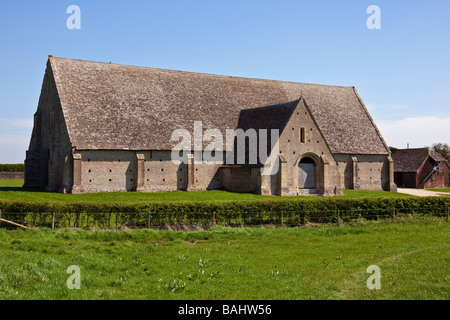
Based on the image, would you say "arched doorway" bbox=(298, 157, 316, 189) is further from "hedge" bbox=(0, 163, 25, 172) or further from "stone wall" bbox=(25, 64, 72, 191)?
"hedge" bbox=(0, 163, 25, 172)

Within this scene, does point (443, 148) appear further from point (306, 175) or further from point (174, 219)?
point (174, 219)

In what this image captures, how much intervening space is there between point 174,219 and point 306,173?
21.2m

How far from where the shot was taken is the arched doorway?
38.5 metres

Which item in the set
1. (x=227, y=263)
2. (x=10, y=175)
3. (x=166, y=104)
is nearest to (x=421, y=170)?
(x=166, y=104)

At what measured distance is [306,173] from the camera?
127 ft

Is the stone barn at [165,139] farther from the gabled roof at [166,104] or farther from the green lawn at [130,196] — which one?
the green lawn at [130,196]

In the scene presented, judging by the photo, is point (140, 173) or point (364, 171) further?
point (364, 171)

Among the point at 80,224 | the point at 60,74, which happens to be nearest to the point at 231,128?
the point at 60,74

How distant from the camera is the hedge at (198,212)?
1934 cm

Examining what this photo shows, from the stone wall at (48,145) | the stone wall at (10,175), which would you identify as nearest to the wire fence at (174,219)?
the stone wall at (48,145)

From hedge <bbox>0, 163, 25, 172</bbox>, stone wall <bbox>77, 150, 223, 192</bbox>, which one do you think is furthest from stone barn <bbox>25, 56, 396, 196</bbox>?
hedge <bbox>0, 163, 25, 172</bbox>

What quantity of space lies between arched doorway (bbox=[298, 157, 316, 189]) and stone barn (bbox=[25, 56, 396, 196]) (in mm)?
90

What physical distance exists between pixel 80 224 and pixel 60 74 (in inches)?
928
